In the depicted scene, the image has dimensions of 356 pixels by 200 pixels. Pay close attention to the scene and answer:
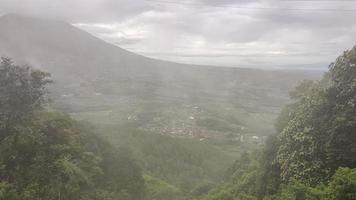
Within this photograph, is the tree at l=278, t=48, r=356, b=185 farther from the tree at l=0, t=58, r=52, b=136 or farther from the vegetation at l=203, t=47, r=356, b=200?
the tree at l=0, t=58, r=52, b=136

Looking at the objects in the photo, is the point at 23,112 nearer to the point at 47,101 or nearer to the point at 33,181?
the point at 47,101

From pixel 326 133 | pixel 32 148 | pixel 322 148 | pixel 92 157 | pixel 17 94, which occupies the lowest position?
pixel 92 157

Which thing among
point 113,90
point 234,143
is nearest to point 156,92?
point 113,90

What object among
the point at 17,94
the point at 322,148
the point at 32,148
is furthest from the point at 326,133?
the point at 17,94

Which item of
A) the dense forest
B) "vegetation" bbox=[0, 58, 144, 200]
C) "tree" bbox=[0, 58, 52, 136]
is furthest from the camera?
"tree" bbox=[0, 58, 52, 136]

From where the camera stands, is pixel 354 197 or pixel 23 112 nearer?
pixel 354 197

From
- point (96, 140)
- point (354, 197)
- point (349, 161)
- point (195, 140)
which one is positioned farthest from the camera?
point (195, 140)

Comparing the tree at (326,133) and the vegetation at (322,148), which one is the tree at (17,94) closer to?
the vegetation at (322,148)

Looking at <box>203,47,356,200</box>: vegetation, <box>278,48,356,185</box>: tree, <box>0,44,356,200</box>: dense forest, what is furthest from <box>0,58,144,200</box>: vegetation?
<box>278,48,356,185</box>: tree

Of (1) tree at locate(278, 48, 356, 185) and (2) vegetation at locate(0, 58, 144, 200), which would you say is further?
(2) vegetation at locate(0, 58, 144, 200)

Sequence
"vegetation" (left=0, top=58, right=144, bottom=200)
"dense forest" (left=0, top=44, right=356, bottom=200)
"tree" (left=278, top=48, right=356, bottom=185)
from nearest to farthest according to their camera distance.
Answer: "dense forest" (left=0, top=44, right=356, bottom=200), "tree" (left=278, top=48, right=356, bottom=185), "vegetation" (left=0, top=58, right=144, bottom=200)

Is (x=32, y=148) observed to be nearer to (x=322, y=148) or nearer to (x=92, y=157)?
(x=92, y=157)
